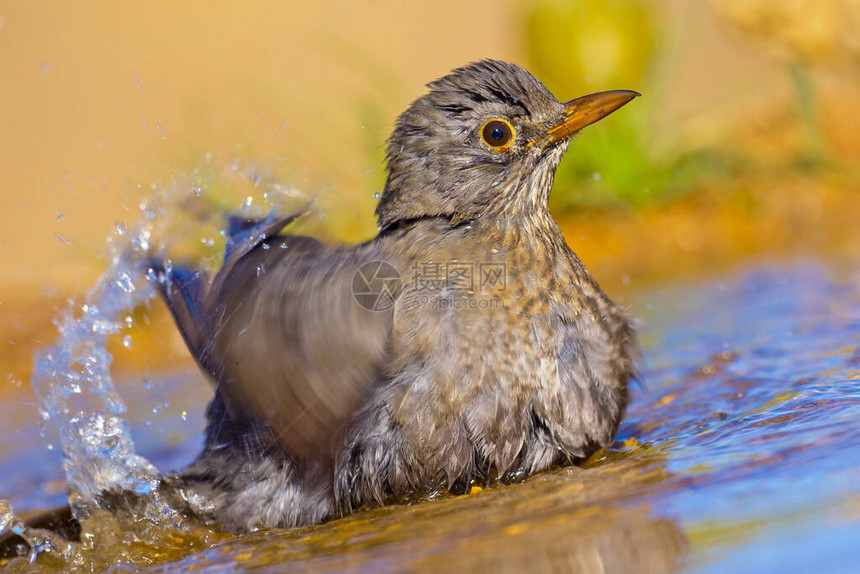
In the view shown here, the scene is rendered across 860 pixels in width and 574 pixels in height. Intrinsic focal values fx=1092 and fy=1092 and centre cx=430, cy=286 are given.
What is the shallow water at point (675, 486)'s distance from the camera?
2.54 meters

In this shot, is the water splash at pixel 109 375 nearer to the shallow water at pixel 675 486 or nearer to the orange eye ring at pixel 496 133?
the shallow water at pixel 675 486

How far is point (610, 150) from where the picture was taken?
28.9ft

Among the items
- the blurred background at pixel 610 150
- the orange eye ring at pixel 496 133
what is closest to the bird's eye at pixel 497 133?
the orange eye ring at pixel 496 133

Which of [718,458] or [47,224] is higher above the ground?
[47,224]

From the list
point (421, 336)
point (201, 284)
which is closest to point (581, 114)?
point (421, 336)

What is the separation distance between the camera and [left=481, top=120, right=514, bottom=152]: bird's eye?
14.1 feet

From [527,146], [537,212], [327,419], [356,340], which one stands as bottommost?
[327,419]

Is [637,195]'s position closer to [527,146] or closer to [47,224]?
[527,146]

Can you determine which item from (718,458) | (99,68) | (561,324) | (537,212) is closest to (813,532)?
(718,458)

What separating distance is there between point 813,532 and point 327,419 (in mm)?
1806

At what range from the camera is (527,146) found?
4.33 meters

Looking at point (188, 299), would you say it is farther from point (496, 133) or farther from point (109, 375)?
point (496, 133)

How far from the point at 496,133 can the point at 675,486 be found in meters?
1.76

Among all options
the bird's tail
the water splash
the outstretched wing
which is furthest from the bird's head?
the bird's tail
